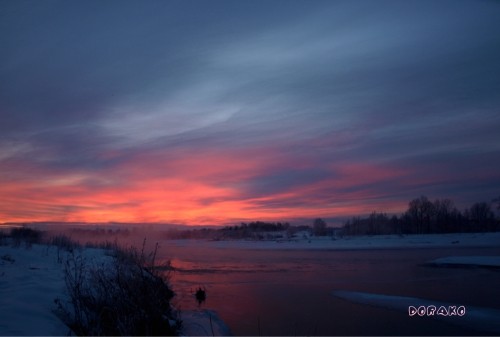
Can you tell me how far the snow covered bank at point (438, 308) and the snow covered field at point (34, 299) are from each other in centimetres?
607

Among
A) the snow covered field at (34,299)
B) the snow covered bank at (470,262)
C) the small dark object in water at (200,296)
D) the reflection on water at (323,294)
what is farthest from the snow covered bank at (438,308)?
the snow covered bank at (470,262)

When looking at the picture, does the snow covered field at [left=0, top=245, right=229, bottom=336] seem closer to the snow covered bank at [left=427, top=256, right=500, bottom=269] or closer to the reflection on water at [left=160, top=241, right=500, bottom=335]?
the reflection on water at [left=160, top=241, right=500, bottom=335]

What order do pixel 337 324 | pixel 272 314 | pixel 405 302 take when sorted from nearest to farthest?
pixel 337 324 → pixel 272 314 → pixel 405 302

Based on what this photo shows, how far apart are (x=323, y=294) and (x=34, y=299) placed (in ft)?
37.7

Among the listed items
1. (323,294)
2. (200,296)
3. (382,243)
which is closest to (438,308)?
(323,294)

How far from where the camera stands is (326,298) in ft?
55.2

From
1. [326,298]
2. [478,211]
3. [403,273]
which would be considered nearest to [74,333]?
[326,298]

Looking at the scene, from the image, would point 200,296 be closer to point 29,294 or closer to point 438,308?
point 29,294

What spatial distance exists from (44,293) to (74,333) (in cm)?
216

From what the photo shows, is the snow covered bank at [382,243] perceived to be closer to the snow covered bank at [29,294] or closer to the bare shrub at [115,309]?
the snow covered bank at [29,294]

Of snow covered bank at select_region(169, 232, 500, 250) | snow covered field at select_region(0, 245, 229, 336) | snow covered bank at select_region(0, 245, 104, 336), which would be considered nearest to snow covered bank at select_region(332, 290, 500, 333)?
snow covered field at select_region(0, 245, 229, 336)

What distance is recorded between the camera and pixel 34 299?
34.0 ft

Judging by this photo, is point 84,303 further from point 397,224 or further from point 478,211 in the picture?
point 478,211

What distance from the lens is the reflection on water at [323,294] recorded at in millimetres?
12411
